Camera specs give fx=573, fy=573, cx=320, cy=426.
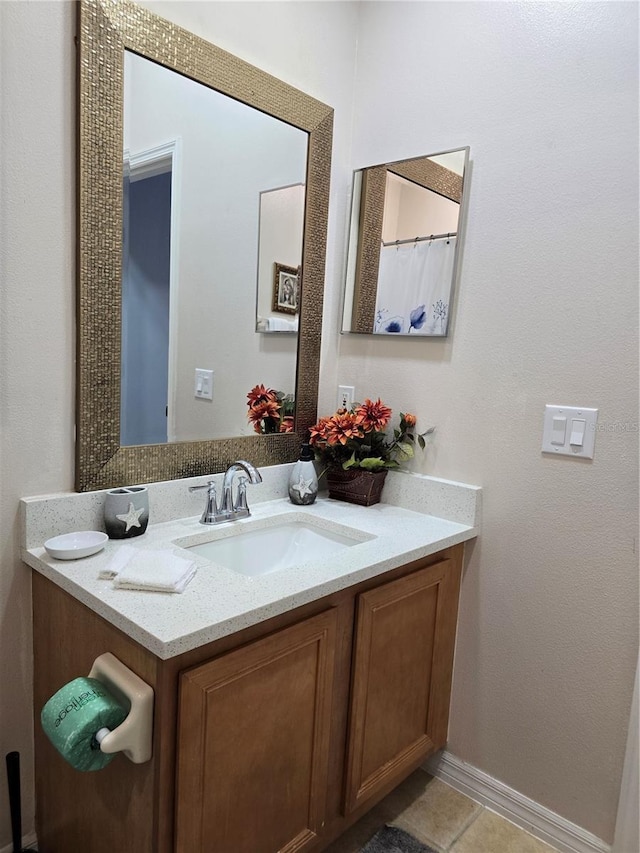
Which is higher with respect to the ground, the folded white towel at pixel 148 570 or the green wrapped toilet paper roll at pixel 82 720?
the folded white towel at pixel 148 570

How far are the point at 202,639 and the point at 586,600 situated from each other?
3.28 feet

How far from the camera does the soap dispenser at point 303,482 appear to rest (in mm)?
1703

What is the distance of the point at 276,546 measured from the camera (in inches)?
62.7

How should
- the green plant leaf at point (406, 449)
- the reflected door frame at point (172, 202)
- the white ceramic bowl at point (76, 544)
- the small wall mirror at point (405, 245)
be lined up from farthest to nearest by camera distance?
1. the green plant leaf at point (406, 449)
2. the small wall mirror at point (405, 245)
3. the reflected door frame at point (172, 202)
4. the white ceramic bowl at point (76, 544)

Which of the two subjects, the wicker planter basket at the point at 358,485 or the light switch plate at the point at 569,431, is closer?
the light switch plate at the point at 569,431

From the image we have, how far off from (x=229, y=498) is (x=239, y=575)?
1.28ft

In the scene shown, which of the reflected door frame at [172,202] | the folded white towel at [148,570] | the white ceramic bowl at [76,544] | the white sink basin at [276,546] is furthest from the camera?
the white sink basin at [276,546]

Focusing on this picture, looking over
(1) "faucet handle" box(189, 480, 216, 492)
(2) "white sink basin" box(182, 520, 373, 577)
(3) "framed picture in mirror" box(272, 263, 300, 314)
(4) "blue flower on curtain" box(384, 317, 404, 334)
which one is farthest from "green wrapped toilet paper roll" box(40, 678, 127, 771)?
(4) "blue flower on curtain" box(384, 317, 404, 334)

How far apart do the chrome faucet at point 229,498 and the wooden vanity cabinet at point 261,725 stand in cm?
41

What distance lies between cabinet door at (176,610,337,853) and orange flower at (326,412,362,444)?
0.61m

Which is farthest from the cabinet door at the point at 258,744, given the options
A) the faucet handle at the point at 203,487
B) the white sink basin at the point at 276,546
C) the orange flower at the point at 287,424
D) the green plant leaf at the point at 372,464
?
the orange flower at the point at 287,424

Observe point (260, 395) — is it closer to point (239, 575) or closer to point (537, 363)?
point (239, 575)

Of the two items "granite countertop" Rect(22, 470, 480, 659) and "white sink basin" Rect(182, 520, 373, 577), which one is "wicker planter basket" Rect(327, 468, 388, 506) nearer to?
"granite countertop" Rect(22, 470, 480, 659)

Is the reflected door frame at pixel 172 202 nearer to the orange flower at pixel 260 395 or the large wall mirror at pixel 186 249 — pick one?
the large wall mirror at pixel 186 249
